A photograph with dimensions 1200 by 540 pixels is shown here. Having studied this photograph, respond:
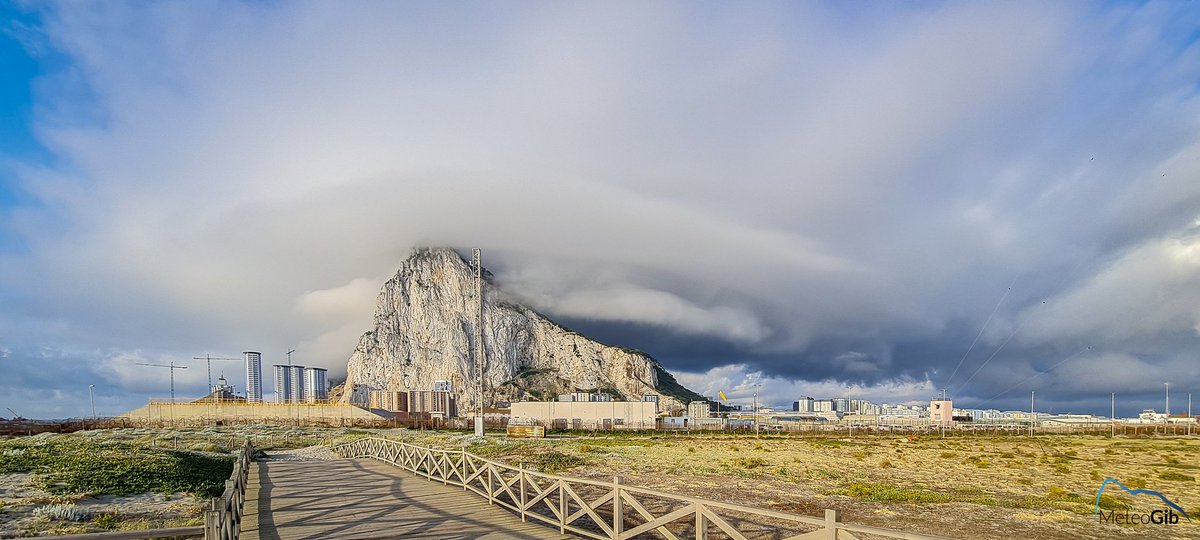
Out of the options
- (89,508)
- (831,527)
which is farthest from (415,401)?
(831,527)

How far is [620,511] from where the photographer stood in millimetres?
12352

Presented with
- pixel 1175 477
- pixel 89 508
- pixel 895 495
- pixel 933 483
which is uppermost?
pixel 89 508

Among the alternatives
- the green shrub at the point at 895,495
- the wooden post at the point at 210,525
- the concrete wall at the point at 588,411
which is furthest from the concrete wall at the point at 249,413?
the wooden post at the point at 210,525

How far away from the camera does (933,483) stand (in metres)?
27.8

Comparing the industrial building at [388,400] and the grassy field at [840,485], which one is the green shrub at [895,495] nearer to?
the grassy field at [840,485]

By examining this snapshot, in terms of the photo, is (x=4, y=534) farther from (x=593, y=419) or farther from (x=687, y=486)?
(x=593, y=419)

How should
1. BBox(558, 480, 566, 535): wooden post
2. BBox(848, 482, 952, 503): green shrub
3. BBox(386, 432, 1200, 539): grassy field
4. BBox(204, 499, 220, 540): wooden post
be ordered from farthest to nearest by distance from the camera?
BBox(848, 482, 952, 503): green shrub < BBox(386, 432, 1200, 539): grassy field < BBox(558, 480, 566, 535): wooden post < BBox(204, 499, 220, 540): wooden post

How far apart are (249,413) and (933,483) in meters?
112

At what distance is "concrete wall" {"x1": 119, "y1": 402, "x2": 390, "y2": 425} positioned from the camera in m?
105

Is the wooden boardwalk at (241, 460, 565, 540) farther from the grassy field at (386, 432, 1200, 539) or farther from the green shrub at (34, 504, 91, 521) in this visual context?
the grassy field at (386, 432, 1200, 539)

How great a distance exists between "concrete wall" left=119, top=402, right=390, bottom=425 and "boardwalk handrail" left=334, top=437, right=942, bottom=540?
8238 cm

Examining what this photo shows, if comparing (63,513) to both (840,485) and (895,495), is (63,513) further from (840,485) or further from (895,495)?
(840,485)

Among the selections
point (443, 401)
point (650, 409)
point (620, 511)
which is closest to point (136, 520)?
point (620, 511)

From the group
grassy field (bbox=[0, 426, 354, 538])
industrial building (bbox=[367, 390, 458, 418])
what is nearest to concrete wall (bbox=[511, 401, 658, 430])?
industrial building (bbox=[367, 390, 458, 418])
